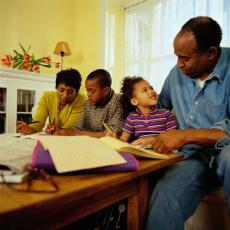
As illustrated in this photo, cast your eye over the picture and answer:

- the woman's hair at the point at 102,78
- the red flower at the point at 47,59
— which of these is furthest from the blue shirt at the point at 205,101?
the red flower at the point at 47,59

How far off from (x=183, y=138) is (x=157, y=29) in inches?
110

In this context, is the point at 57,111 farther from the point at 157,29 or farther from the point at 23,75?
the point at 157,29

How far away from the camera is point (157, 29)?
3.40 meters

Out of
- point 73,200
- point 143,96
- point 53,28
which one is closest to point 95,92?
point 143,96

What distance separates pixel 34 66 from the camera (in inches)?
111

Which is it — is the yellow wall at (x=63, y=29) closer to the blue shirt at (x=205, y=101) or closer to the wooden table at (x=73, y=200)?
the blue shirt at (x=205, y=101)

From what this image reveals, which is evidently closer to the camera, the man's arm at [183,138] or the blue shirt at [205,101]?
the man's arm at [183,138]

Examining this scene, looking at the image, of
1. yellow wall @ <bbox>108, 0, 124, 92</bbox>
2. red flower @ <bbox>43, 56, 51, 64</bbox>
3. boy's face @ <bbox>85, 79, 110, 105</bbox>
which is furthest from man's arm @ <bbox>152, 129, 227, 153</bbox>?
yellow wall @ <bbox>108, 0, 124, 92</bbox>

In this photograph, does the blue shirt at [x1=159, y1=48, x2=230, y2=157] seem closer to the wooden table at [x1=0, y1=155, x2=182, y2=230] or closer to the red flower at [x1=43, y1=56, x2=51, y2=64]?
the wooden table at [x1=0, y1=155, x2=182, y2=230]

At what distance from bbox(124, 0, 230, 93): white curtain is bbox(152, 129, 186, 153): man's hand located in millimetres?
2201

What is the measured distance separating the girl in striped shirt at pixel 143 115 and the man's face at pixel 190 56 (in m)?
0.23

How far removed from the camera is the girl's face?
52.2 inches

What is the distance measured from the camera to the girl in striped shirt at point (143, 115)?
4.16 ft

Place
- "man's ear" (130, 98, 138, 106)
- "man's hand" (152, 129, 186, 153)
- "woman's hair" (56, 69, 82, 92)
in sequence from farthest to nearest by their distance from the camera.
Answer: "woman's hair" (56, 69, 82, 92), "man's ear" (130, 98, 138, 106), "man's hand" (152, 129, 186, 153)
